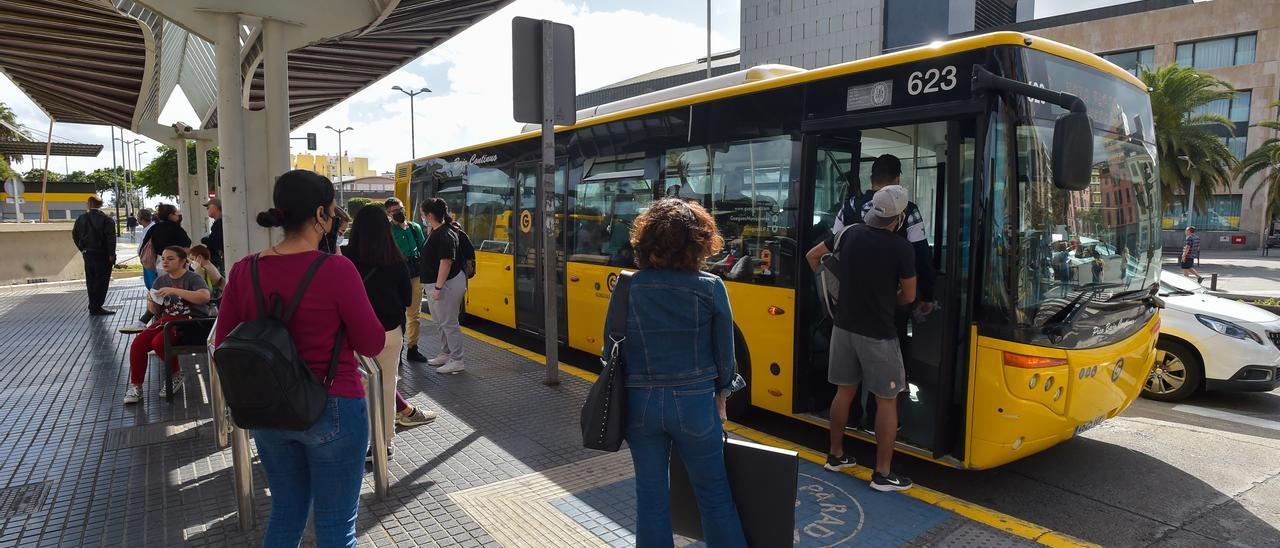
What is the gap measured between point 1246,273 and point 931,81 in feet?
93.0

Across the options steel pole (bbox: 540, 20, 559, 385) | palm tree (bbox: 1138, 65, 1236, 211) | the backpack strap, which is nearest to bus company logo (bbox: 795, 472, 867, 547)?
the backpack strap

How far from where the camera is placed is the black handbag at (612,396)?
282 centimetres

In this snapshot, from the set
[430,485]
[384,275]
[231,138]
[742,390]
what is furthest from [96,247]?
[742,390]

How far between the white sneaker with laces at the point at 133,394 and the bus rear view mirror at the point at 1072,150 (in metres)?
7.26

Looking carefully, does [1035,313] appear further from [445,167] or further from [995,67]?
[445,167]

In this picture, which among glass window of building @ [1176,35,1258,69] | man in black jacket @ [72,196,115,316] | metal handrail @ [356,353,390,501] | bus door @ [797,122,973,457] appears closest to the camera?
metal handrail @ [356,353,390,501]

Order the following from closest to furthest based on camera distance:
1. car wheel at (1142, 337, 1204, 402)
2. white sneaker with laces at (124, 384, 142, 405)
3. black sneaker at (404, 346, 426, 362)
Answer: white sneaker with laces at (124, 384, 142, 405), car wheel at (1142, 337, 1204, 402), black sneaker at (404, 346, 426, 362)

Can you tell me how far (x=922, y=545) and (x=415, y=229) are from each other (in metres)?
6.13

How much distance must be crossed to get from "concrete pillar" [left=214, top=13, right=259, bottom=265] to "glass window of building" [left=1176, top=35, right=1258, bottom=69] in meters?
50.2

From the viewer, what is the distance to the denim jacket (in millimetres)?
2770

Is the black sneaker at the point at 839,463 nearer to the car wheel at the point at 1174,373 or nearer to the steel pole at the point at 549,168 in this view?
the steel pole at the point at 549,168

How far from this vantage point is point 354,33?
28.3 feet

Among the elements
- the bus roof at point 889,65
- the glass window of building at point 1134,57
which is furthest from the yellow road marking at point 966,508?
the glass window of building at point 1134,57

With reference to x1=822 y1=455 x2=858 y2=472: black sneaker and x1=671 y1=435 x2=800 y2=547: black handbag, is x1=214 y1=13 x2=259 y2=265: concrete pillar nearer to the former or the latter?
x1=822 y1=455 x2=858 y2=472: black sneaker
